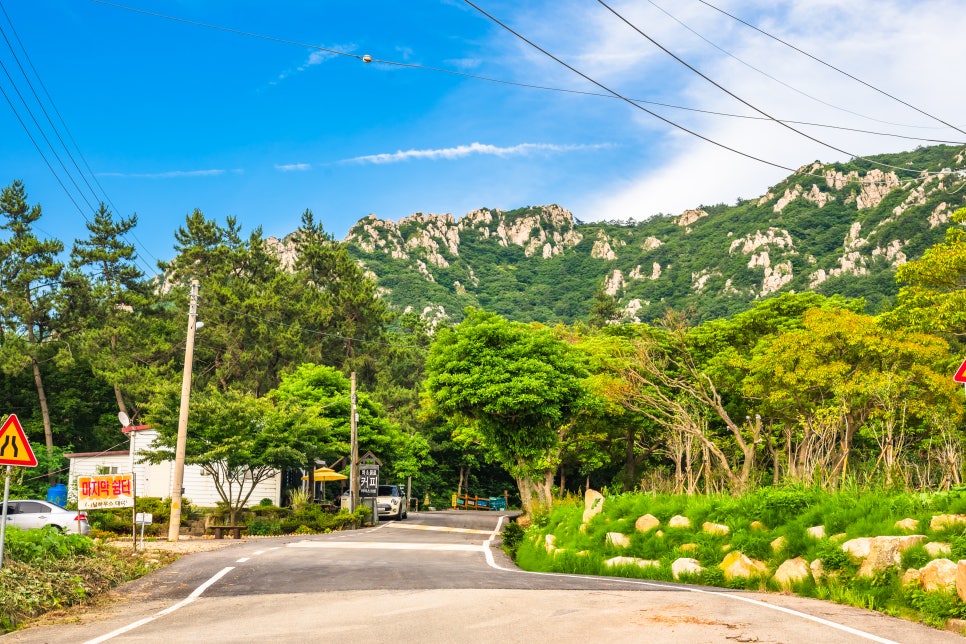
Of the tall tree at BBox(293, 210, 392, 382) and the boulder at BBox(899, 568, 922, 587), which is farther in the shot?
the tall tree at BBox(293, 210, 392, 382)

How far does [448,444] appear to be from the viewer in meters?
59.8

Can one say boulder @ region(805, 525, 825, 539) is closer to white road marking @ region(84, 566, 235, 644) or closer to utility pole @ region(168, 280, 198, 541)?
white road marking @ region(84, 566, 235, 644)

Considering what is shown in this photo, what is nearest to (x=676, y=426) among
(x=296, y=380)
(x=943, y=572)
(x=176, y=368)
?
(x=943, y=572)

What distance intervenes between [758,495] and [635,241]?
156 metres

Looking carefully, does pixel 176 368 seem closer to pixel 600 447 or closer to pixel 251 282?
pixel 251 282

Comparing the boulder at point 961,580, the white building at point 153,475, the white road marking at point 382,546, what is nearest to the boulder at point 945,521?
the boulder at point 961,580

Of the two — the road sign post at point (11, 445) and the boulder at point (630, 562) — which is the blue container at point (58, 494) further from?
the boulder at point (630, 562)

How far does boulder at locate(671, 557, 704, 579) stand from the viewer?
13.4m

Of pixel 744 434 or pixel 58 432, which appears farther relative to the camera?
pixel 58 432

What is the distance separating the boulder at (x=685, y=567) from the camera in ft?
44.1

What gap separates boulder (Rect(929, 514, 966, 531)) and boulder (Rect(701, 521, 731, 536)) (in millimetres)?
3645

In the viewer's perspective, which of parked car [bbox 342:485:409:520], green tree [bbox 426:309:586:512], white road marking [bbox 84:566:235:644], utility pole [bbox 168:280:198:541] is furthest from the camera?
parked car [bbox 342:485:409:520]

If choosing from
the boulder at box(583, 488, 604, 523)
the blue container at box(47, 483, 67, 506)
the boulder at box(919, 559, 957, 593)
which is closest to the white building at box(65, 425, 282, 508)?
the blue container at box(47, 483, 67, 506)

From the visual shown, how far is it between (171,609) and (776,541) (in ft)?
29.6
